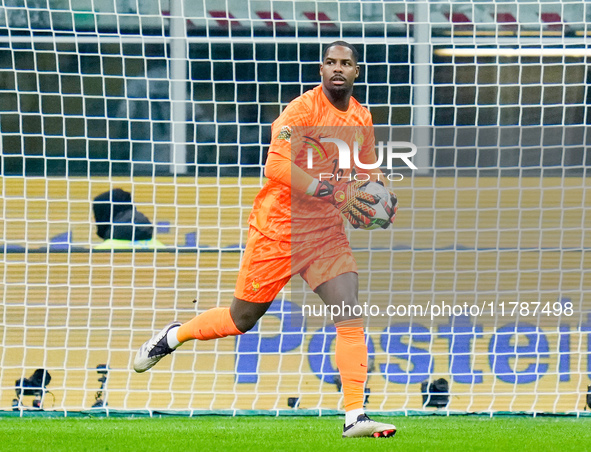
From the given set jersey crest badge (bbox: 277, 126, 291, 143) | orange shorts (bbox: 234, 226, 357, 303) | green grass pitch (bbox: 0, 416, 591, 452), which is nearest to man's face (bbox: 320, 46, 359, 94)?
jersey crest badge (bbox: 277, 126, 291, 143)

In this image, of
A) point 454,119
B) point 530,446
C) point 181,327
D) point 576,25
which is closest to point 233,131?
point 454,119

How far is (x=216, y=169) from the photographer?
20.6 feet

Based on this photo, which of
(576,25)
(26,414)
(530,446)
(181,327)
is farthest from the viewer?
(576,25)

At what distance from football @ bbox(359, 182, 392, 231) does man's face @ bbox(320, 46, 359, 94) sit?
1.55 feet

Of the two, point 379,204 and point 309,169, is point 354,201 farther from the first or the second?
point 309,169

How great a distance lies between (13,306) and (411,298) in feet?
8.30

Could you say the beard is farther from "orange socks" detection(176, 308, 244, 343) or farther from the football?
"orange socks" detection(176, 308, 244, 343)

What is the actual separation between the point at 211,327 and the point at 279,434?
2.08 ft

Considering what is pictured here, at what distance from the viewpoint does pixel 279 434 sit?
4773mm

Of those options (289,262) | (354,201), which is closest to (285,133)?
(354,201)

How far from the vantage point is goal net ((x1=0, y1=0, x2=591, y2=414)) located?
599 centimetres

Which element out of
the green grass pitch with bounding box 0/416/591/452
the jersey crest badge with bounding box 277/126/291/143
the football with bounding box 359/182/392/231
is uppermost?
the jersey crest badge with bounding box 277/126/291/143

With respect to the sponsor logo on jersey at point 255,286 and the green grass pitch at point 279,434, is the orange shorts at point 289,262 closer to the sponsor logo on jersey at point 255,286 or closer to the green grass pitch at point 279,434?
the sponsor logo on jersey at point 255,286

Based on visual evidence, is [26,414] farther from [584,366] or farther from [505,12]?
[505,12]
